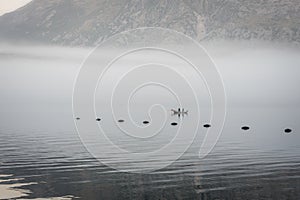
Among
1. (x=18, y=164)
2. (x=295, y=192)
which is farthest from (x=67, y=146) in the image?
(x=295, y=192)

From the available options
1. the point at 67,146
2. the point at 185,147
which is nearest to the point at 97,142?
the point at 67,146

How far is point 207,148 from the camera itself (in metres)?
146

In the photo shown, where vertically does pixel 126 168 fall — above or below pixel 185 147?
below

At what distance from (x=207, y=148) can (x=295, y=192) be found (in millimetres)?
70293

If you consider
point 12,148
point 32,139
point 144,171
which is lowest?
point 144,171

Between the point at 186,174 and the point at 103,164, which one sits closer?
the point at 186,174

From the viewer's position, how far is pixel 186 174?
93875 mm

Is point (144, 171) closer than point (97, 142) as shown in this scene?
Yes

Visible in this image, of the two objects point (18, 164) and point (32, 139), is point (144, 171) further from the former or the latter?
point (32, 139)

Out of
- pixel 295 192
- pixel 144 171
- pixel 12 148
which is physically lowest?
pixel 295 192

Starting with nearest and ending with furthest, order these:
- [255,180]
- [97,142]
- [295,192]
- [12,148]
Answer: [295,192]
[255,180]
[12,148]
[97,142]

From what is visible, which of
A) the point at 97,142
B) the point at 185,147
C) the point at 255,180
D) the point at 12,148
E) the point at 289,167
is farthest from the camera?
the point at 97,142

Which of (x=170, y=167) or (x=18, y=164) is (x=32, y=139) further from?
(x=170, y=167)

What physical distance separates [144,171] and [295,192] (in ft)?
108
